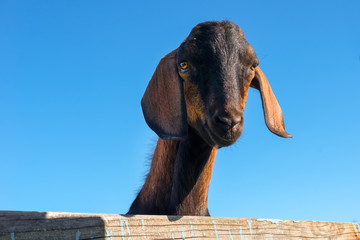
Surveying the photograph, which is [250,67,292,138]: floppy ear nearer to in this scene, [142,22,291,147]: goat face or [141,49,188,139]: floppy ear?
[142,22,291,147]: goat face

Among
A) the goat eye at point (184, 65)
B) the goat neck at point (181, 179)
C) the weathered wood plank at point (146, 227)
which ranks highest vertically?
the goat eye at point (184, 65)

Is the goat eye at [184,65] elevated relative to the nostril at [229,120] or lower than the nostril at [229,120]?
elevated

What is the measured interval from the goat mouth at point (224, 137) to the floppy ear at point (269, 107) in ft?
2.72

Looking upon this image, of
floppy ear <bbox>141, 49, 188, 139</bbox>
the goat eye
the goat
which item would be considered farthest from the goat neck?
the goat eye

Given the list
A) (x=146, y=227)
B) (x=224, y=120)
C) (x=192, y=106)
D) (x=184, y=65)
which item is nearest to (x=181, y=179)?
(x=192, y=106)

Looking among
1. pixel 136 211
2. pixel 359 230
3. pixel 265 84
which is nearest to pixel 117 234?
pixel 359 230

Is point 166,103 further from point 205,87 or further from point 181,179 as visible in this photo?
point 181,179

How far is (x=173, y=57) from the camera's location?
3.49 meters

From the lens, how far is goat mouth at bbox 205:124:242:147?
2.79 m

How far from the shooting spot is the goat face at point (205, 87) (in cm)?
284

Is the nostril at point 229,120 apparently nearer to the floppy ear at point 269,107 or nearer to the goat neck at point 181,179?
the goat neck at point 181,179

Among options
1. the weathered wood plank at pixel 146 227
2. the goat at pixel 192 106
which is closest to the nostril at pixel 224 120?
the goat at pixel 192 106

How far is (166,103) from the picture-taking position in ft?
10.7

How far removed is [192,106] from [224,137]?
456mm
